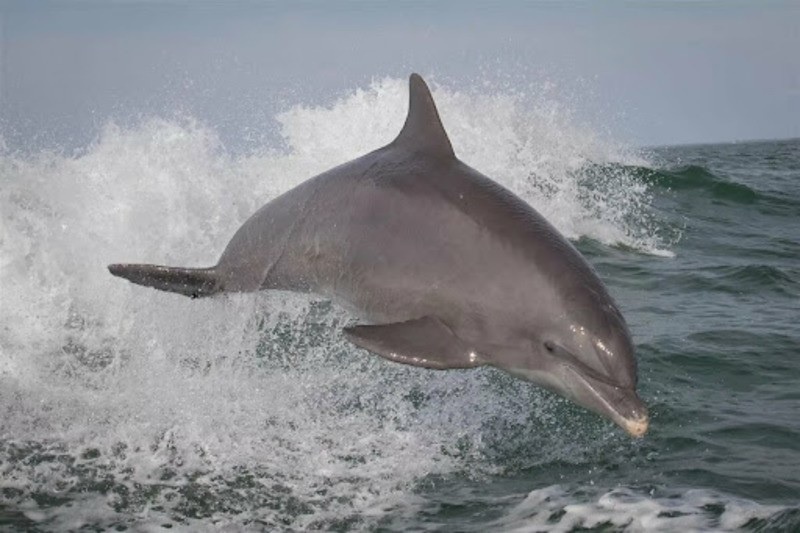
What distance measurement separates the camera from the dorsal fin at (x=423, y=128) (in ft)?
20.3

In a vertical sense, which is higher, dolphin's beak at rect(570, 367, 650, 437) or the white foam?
dolphin's beak at rect(570, 367, 650, 437)

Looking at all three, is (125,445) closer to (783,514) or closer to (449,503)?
(449,503)

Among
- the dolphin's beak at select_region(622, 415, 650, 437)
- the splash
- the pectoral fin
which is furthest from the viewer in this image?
the splash

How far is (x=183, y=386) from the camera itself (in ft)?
26.8

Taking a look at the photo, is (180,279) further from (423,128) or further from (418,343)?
(418,343)

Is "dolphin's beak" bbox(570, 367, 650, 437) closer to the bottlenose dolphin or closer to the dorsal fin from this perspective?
the bottlenose dolphin

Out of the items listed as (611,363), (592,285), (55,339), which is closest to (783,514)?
(611,363)

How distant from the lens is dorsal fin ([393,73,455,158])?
618 cm

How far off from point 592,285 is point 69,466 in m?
3.66

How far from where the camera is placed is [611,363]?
16.4 ft

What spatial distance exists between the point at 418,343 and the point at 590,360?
3.08 ft

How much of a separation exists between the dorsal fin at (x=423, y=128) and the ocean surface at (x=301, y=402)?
213 cm

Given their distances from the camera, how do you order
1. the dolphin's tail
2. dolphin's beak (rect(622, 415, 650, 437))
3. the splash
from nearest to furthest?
dolphin's beak (rect(622, 415, 650, 437))
the splash
the dolphin's tail

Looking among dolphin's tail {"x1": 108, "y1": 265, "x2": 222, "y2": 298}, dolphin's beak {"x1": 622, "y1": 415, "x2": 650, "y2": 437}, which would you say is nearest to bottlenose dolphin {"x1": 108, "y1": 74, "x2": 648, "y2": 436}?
dolphin's beak {"x1": 622, "y1": 415, "x2": 650, "y2": 437}
